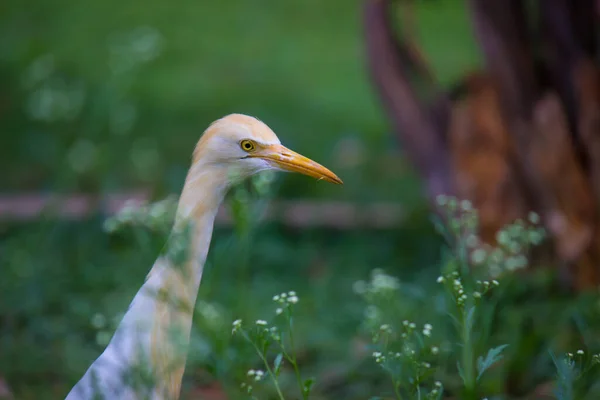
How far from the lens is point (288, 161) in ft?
7.54

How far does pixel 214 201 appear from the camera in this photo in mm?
2230

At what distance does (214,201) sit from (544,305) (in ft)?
6.06

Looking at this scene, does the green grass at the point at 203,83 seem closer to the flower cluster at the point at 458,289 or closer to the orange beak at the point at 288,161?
the orange beak at the point at 288,161

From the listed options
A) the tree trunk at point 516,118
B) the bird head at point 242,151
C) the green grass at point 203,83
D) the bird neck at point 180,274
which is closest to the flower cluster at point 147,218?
the bird neck at point 180,274

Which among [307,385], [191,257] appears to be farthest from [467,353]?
[191,257]

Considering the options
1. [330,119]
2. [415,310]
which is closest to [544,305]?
[415,310]

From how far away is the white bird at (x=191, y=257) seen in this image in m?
2.12

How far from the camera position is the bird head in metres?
2.24

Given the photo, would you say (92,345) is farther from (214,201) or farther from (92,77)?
(92,77)

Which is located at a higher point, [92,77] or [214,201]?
[92,77]

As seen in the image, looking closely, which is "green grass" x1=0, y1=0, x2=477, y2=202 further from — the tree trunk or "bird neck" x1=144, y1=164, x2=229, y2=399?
"bird neck" x1=144, y1=164, x2=229, y2=399

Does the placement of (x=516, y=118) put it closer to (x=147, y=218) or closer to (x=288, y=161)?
(x=288, y=161)

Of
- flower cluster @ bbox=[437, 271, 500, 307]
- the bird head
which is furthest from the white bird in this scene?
flower cluster @ bbox=[437, 271, 500, 307]

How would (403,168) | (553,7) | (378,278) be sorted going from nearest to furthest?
(378,278) < (553,7) < (403,168)
